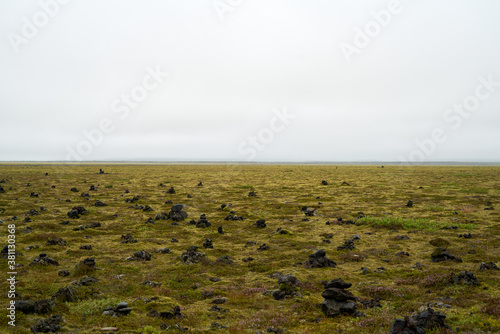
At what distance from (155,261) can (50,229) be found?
37.7ft

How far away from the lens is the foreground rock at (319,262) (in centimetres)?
1446

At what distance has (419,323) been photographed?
8320 mm

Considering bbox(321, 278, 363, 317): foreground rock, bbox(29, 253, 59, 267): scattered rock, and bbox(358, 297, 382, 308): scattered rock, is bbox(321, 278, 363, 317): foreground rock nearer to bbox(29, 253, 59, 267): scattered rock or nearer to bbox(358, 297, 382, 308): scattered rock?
bbox(358, 297, 382, 308): scattered rock

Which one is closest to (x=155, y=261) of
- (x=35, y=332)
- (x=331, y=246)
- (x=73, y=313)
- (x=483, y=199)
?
(x=73, y=313)

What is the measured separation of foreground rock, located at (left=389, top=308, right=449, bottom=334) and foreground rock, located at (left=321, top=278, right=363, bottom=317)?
1.74 meters

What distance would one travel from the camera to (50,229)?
21.6m

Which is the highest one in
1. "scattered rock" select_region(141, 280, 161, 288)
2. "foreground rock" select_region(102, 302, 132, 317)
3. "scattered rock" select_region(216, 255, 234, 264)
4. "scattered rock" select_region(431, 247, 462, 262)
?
"scattered rock" select_region(431, 247, 462, 262)

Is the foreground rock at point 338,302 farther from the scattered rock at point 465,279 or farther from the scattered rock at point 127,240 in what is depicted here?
the scattered rock at point 127,240

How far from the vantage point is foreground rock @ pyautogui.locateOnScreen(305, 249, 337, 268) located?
14.5 meters

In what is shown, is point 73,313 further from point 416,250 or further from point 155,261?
point 416,250

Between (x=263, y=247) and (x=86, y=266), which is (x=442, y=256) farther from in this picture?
(x=86, y=266)

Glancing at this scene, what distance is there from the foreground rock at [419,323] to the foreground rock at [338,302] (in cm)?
174

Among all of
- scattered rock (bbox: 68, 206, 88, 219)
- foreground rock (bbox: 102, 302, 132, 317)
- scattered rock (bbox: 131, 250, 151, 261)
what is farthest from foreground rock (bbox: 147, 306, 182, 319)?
scattered rock (bbox: 68, 206, 88, 219)

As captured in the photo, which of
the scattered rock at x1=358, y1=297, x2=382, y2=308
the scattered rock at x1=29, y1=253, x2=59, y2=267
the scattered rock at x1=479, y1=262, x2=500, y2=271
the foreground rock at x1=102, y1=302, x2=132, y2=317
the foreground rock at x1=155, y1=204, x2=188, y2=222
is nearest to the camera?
the foreground rock at x1=102, y1=302, x2=132, y2=317
